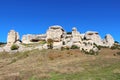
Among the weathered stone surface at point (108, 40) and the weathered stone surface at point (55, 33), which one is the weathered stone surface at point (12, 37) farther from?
the weathered stone surface at point (108, 40)

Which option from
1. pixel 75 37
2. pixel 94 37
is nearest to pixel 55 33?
pixel 75 37

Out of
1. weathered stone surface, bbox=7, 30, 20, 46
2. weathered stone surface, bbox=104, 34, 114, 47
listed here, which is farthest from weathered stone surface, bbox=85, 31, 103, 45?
weathered stone surface, bbox=7, 30, 20, 46

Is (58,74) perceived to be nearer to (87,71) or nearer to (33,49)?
(87,71)

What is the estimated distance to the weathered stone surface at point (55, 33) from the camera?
69.3m

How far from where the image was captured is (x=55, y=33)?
230ft

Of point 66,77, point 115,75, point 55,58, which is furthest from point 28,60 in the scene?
point 115,75

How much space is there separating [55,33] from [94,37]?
13061mm

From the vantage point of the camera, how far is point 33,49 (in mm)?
61125

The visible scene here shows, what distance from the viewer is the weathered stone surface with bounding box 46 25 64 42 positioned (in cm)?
6931

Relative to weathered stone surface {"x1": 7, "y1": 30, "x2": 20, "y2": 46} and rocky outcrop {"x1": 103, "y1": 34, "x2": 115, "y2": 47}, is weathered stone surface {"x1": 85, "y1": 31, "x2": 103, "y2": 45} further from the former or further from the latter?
weathered stone surface {"x1": 7, "y1": 30, "x2": 20, "y2": 46}

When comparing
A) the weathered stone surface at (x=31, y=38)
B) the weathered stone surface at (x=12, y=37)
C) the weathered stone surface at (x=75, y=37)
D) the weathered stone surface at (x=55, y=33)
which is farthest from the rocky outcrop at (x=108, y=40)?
the weathered stone surface at (x=12, y=37)

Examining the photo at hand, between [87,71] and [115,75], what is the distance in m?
5.09

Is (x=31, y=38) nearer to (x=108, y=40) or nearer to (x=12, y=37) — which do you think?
(x=12, y=37)

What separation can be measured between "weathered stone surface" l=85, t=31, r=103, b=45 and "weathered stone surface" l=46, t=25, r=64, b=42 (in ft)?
28.4
